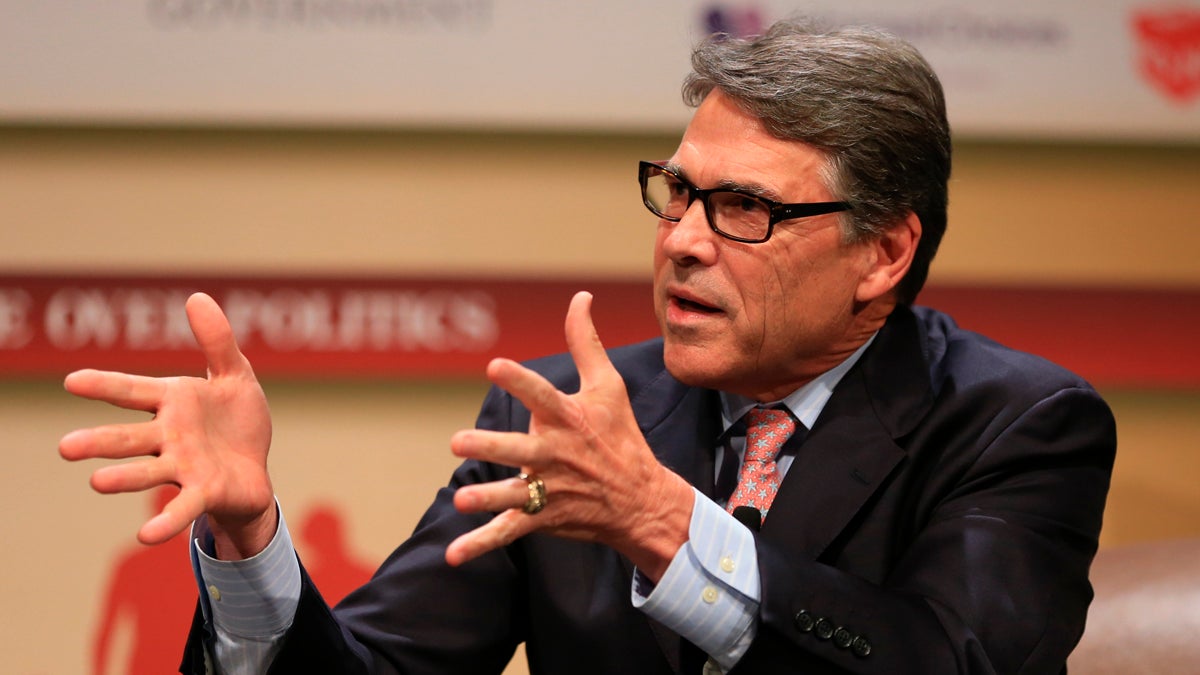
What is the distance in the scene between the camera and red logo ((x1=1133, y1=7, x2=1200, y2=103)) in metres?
3.05

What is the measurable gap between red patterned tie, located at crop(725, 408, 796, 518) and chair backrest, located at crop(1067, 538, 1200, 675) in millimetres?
578

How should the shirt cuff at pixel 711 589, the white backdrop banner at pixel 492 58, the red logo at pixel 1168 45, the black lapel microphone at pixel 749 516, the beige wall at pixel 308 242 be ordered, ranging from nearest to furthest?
the shirt cuff at pixel 711 589 → the black lapel microphone at pixel 749 516 → the white backdrop banner at pixel 492 58 → the beige wall at pixel 308 242 → the red logo at pixel 1168 45

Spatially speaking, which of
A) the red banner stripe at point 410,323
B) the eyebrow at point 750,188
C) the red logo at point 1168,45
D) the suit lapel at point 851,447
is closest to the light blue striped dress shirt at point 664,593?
the suit lapel at point 851,447

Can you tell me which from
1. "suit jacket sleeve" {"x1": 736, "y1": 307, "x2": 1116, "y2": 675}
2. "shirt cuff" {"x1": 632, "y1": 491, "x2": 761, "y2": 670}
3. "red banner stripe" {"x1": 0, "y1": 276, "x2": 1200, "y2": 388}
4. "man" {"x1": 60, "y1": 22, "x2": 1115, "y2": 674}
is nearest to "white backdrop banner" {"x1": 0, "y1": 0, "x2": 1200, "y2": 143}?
"red banner stripe" {"x1": 0, "y1": 276, "x2": 1200, "y2": 388}

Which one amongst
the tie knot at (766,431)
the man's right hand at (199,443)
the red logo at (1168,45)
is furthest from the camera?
the red logo at (1168,45)

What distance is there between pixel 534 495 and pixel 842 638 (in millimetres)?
409

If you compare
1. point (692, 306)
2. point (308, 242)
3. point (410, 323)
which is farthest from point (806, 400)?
point (308, 242)

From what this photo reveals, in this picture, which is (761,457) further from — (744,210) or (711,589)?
(711,589)

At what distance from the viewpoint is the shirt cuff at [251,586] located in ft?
4.76

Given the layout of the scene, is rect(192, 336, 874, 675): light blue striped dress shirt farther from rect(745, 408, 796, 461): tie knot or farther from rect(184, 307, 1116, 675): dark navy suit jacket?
rect(745, 408, 796, 461): tie knot

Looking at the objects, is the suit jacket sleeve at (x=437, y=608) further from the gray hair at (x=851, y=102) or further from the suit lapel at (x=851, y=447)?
the gray hair at (x=851, y=102)

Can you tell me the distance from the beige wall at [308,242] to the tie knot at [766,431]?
48.0 inches

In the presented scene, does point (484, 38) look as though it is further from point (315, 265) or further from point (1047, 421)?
point (1047, 421)

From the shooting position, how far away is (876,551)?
1.69 meters
